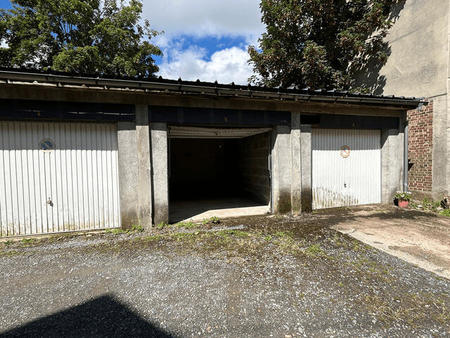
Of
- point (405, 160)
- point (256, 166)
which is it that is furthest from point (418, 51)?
point (256, 166)

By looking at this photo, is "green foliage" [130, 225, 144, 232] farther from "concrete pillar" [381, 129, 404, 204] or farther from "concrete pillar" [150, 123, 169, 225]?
"concrete pillar" [381, 129, 404, 204]

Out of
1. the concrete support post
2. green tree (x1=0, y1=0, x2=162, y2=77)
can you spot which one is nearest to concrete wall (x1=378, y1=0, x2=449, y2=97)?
the concrete support post

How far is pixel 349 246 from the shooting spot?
392cm

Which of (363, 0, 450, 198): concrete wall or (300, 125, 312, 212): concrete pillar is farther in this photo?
(363, 0, 450, 198): concrete wall

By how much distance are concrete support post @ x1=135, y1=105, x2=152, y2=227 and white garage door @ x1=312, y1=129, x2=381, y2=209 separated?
15.7 ft

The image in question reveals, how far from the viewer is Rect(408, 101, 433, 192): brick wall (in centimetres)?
690

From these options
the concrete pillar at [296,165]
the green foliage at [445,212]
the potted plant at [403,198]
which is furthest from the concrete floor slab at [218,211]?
the green foliage at [445,212]

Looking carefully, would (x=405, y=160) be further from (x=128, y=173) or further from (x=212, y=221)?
(x=128, y=173)

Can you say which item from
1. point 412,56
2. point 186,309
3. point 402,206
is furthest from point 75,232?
point 412,56

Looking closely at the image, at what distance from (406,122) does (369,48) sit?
3.71m

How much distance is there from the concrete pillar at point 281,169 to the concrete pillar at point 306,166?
0.41 meters

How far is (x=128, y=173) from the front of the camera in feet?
16.3

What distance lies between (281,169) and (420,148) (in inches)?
205

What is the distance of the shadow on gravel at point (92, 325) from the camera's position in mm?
1983
